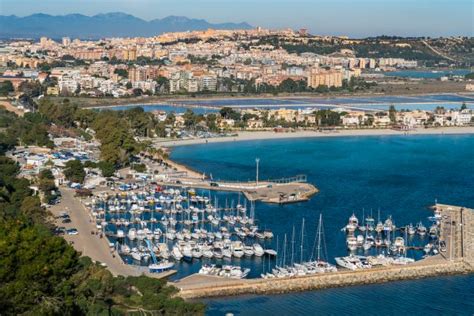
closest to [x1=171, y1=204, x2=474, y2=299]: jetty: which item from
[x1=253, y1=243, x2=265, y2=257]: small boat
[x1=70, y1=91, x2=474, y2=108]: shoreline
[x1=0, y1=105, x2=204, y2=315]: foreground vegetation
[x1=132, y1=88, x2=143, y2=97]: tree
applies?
[x1=0, y1=105, x2=204, y2=315]: foreground vegetation

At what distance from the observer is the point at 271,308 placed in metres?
7.84

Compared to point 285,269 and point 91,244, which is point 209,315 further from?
point 91,244

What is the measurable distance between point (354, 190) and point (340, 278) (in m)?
5.31

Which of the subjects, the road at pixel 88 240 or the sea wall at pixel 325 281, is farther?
the road at pixel 88 240

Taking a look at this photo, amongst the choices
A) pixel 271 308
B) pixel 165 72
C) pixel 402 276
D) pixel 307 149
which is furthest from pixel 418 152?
pixel 165 72

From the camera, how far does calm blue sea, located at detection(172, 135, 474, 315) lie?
8031 millimetres

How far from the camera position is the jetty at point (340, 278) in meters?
8.23

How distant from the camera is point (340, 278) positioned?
28.5 ft

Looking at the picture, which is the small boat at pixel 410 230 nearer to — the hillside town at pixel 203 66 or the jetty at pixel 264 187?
the jetty at pixel 264 187

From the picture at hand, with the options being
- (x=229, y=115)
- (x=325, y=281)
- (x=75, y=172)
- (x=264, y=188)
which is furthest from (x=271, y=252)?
(x=229, y=115)

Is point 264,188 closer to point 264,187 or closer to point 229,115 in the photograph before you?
point 264,187

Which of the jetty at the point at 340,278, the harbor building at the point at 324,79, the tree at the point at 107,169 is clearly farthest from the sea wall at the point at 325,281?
the harbor building at the point at 324,79

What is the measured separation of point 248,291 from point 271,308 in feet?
1.64

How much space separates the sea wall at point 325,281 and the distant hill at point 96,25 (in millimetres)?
117680
